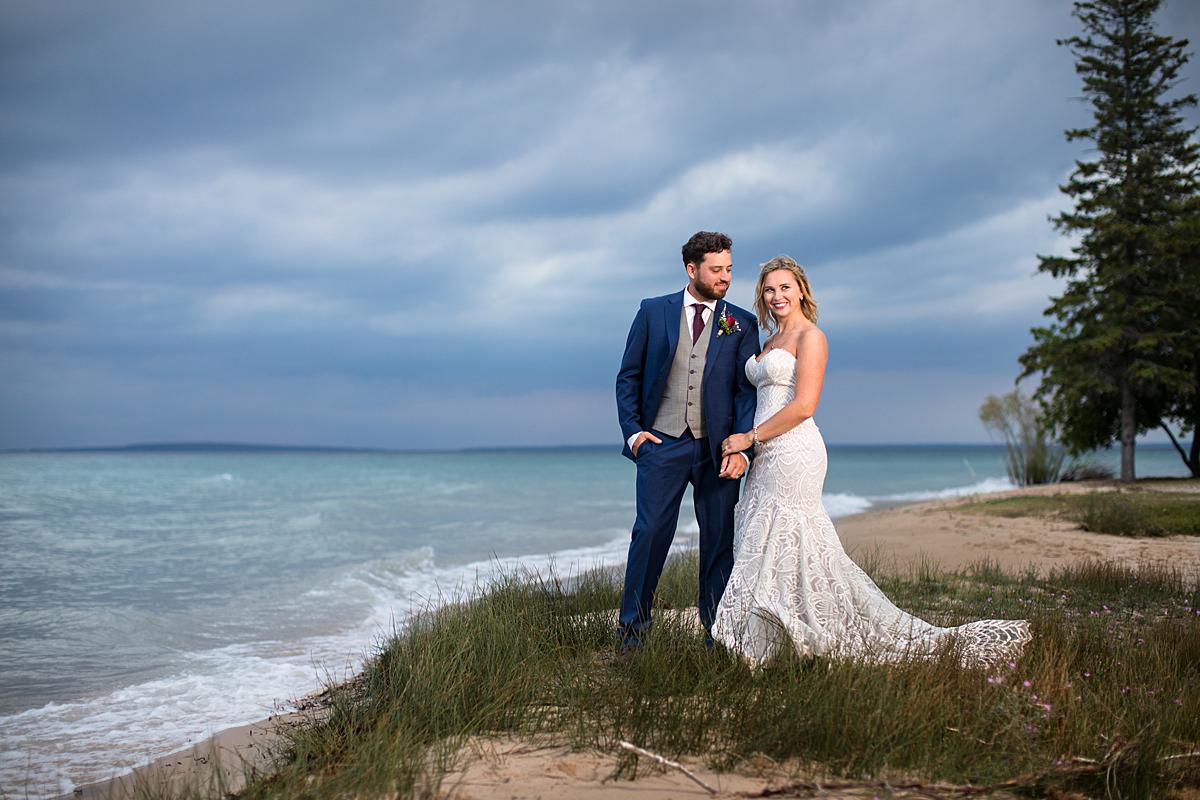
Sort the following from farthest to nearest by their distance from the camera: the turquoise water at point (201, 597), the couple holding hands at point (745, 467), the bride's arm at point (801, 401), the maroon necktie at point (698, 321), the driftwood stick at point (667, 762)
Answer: the turquoise water at point (201, 597), the maroon necktie at point (698, 321), the bride's arm at point (801, 401), the couple holding hands at point (745, 467), the driftwood stick at point (667, 762)

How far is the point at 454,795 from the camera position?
3047mm

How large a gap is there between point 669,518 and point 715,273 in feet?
4.81

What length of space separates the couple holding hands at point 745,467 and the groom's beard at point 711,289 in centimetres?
1

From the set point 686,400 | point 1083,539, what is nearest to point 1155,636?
point 686,400

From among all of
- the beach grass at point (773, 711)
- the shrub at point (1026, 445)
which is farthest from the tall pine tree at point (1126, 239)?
the beach grass at point (773, 711)

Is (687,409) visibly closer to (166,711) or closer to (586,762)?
(586,762)

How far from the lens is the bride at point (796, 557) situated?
4402mm

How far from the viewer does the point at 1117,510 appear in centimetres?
1216

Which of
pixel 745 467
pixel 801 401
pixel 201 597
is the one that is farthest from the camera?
pixel 201 597

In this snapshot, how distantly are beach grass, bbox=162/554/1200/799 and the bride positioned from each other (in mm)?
216

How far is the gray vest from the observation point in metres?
4.97

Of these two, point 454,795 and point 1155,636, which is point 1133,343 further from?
point 454,795

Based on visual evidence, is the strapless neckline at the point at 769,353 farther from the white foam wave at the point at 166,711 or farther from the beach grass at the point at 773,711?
the white foam wave at the point at 166,711

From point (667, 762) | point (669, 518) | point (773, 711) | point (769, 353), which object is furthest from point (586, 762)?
point (769, 353)
